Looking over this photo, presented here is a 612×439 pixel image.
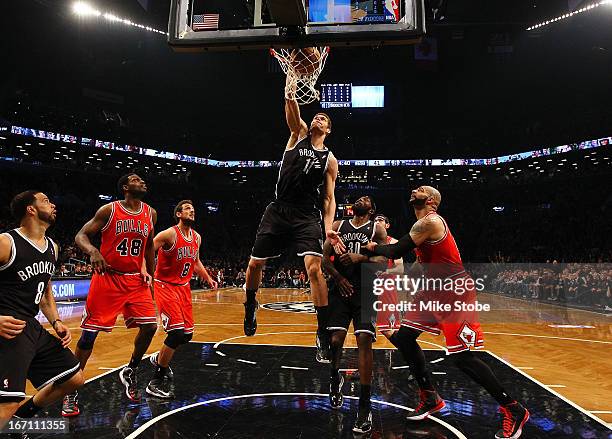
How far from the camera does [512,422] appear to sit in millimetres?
4004

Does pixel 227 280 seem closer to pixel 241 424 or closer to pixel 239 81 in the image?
pixel 239 81

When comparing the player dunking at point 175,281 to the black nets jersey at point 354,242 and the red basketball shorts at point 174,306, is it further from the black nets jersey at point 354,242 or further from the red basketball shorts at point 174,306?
the black nets jersey at point 354,242

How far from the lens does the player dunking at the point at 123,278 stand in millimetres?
4809

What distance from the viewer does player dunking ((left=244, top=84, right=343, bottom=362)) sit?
458 centimetres

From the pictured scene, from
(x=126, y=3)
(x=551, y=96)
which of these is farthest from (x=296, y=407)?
(x=551, y=96)

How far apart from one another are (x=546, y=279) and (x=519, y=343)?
31.9 ft

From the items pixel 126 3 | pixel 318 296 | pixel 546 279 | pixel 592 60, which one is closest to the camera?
pixel 318 296

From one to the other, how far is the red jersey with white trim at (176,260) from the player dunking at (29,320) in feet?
6.15

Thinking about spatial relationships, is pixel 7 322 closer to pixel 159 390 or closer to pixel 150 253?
pixel 150 253

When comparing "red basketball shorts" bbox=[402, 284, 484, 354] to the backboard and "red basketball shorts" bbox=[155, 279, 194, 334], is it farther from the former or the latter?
"red basketball shorts" bbox=[155, 279, 194, 334]

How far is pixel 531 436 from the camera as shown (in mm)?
4051

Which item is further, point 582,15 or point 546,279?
point 582,15

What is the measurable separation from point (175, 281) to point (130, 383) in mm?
1292

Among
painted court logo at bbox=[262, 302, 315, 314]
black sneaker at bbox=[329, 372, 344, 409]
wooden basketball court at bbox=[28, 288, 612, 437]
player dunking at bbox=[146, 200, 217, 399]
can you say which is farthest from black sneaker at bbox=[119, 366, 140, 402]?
painted court logo at bbox=[262, 302, 315, 314]
